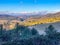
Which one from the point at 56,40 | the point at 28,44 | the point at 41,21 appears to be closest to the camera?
the point at 28,44

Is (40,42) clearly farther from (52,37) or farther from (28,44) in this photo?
(52,37)

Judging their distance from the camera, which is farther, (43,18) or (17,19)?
(43,18)

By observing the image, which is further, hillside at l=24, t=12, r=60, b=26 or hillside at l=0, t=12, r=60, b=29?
hillside at l=24, t=12, r=60, b=26

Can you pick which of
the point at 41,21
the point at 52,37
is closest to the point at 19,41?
the point at 52,37

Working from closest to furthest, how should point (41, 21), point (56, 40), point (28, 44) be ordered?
point (28, 44) → point (56, 40) → point (41, 21)

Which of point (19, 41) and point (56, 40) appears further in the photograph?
point (56, 40)

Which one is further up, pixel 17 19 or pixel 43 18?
pixel 43 18

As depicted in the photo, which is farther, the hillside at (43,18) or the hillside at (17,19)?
the hillside at (43,18)

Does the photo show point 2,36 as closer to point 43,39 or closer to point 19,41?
point 19,41

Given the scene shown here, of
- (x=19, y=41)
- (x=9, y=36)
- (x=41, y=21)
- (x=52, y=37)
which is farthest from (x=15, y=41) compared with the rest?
(x=41, y=21)
